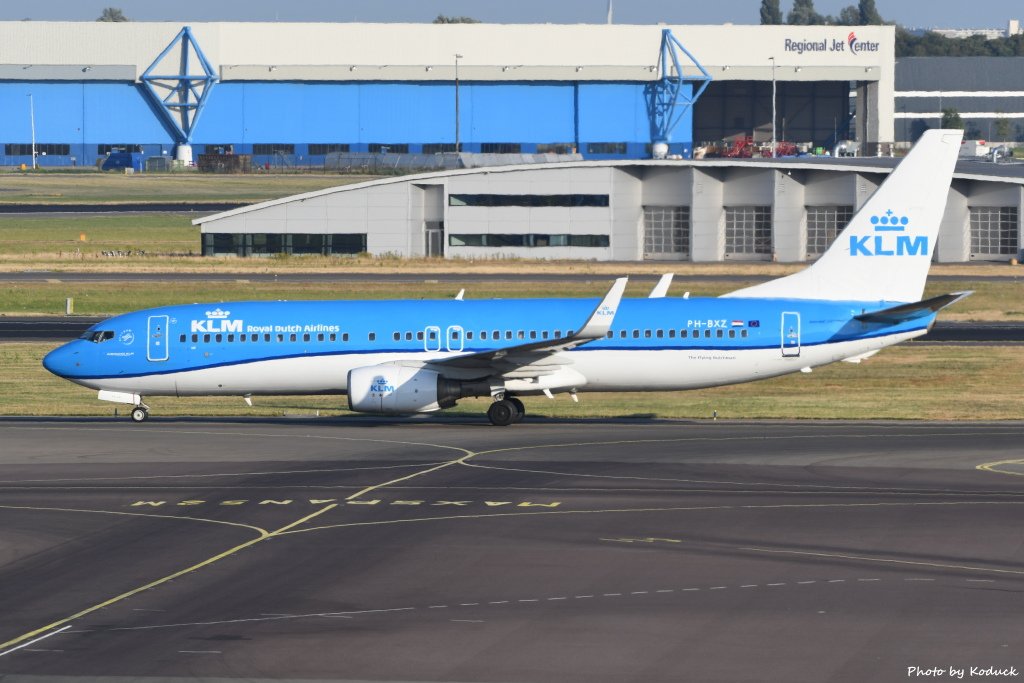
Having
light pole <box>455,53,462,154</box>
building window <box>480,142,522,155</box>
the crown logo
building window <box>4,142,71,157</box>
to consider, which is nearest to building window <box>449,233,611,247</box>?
the crown logo

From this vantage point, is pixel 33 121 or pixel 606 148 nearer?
pixel 33 121

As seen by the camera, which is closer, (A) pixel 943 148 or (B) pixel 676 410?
(A) pixel 943 148

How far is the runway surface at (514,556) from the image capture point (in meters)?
21.3

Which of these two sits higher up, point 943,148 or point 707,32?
point 707,32

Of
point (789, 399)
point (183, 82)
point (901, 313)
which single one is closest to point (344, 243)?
point (789, 399)

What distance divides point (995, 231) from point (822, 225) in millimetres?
10884

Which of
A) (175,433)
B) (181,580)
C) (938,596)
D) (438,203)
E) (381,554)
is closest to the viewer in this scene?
(938,596)

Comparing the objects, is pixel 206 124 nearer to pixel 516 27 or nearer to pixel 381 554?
pixel 516 27

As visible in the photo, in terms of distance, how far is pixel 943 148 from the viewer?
146ft

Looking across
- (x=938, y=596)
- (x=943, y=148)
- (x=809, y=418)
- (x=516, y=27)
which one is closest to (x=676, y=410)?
(x=809, y=418)

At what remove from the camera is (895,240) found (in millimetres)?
44844

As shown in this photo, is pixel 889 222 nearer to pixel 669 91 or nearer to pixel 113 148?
pixel 669 91

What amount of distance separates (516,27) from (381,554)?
158146 mm

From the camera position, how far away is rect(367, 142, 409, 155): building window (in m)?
180
